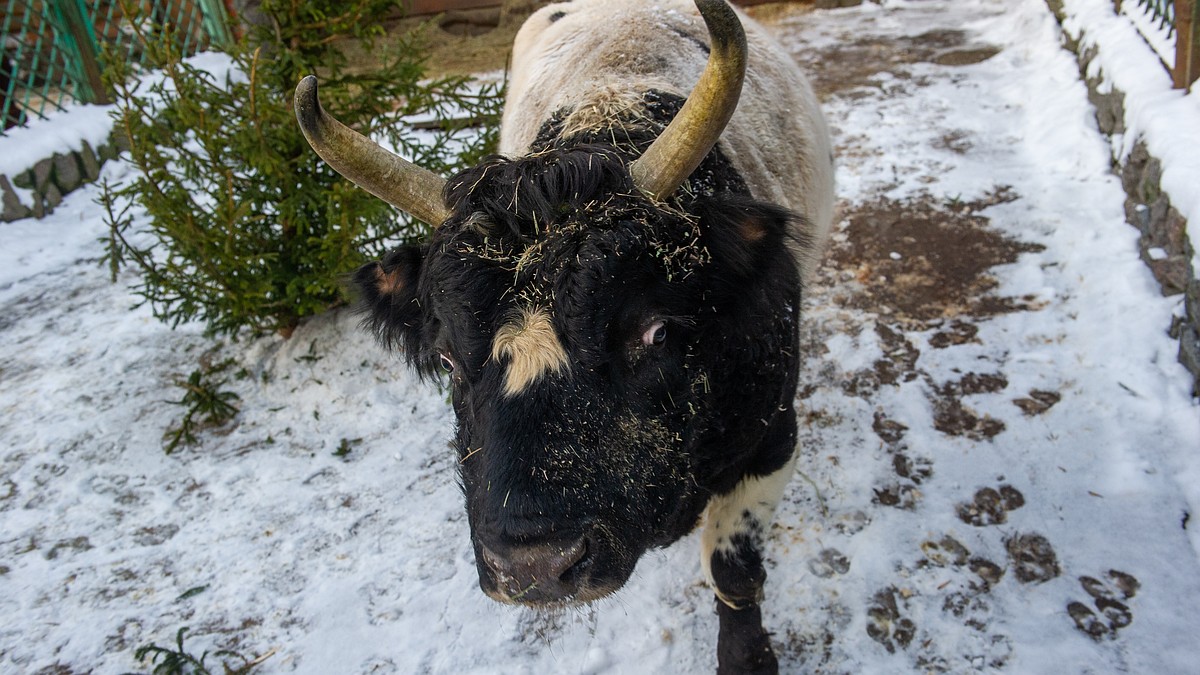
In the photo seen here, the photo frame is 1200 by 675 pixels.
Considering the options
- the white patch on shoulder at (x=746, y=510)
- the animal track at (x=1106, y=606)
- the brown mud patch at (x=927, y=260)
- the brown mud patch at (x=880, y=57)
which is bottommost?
the animal track at (x=1106, y=606)

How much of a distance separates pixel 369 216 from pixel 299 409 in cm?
138

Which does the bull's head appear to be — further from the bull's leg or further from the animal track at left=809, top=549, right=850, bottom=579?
the animal track at left=809, top=549, right=850, bottom=579

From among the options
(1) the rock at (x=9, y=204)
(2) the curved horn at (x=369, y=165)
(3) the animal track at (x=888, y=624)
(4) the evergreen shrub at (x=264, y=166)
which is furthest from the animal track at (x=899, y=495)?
(1) the rock at (x=9, y=204)

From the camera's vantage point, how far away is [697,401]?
206 centimetres

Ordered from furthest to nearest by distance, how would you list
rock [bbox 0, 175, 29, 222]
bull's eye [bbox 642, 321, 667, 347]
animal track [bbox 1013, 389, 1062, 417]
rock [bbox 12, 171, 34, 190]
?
rock [bbox 12, 171, 34, 190]
rock [bbox 0, 175, 29, 222]
animal track [bbox 1013, 389, 1062, 417]
bull's eye [bbox 642, 321, 667, 347]

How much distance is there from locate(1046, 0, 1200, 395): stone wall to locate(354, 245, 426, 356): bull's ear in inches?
146

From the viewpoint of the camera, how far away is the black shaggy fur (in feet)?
5.83

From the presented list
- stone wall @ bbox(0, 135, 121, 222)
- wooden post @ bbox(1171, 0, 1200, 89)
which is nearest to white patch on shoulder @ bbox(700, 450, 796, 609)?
wooden post @ bbox(1171, 0, 1200, 89)

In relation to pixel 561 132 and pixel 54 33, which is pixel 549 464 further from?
pixel 54 33

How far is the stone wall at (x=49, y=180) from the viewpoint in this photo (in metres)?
6.14

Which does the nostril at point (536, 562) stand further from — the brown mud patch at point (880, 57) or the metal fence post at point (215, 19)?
the metal fence post at point (215, 19)

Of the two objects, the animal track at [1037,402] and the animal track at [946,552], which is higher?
the animal track at [1037,402]

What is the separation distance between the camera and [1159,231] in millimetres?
4012

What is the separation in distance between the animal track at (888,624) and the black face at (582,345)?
1253mm
